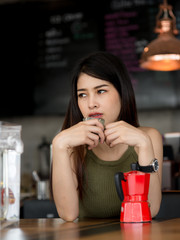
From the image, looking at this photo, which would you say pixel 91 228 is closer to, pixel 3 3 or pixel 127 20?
pixel 127 20

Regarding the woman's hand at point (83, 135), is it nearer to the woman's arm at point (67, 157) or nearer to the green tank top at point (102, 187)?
the woman's arm at point (67, 157)

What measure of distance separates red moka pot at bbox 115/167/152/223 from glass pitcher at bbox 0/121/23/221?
29 cm

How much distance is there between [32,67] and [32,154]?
841 millimetres

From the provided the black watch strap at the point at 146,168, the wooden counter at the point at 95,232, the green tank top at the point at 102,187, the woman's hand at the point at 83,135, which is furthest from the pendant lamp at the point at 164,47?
the wooden counter at the point at 95,232

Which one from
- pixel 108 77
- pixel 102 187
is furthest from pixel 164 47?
pixel 102 187

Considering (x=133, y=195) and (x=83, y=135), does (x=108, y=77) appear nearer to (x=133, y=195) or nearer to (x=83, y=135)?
(x=83, y=135)

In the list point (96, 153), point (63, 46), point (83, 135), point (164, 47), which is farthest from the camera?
point (63, 46)

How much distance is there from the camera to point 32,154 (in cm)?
408

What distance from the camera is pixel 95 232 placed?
1008mm

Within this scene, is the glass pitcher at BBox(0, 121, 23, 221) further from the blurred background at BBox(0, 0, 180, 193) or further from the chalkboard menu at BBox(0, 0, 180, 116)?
the chalkboard menu at BBox(0, 0, 180, 116)

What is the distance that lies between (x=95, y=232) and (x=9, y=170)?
1.08 feet

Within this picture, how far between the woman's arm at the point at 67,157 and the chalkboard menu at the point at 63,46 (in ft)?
7.45

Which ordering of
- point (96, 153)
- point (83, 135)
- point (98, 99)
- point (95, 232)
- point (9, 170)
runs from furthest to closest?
point (96, 153)
point (98, 99)
point (83, 135)
point (9, 170)
point (95, 232)

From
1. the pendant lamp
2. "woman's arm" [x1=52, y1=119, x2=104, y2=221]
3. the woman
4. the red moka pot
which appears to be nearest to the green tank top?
the woman
